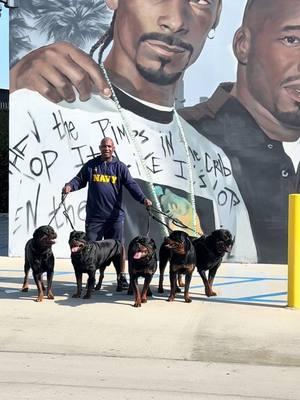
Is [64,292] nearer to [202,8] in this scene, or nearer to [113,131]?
[113,131]

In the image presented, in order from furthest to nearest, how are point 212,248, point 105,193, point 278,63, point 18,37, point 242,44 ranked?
point 18,37, point 242,44, point 278,63, point 105,193, point 212,248

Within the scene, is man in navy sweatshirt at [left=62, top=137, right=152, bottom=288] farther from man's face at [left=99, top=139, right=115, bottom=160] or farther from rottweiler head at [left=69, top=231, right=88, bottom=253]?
rottweiler head at [left=69, top=231, right=88, bottom=253]

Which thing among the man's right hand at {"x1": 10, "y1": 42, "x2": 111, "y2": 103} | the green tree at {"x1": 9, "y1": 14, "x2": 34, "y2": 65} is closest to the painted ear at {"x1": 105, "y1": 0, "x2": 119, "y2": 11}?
the man's right hand at {"x1": 10, "y1": 42, "x2": 111, "y2": 103}

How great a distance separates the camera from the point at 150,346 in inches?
213

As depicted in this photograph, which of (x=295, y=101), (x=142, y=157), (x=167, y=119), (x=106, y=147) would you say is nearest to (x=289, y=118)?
(x=295, y=101)

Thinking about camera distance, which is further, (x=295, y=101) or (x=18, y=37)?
(x=18, y=37)

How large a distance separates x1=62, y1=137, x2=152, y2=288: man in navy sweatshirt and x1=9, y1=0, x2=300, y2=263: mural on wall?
8.90 ft

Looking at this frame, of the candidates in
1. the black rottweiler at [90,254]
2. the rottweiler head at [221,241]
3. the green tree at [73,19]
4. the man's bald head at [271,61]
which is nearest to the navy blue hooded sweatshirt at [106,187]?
the black rottweiler at [90,254]

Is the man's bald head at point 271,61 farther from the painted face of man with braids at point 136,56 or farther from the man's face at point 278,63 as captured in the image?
the painted face of man with braids at point 136,56

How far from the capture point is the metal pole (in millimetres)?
6750

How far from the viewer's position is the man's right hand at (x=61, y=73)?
10312 millimetres

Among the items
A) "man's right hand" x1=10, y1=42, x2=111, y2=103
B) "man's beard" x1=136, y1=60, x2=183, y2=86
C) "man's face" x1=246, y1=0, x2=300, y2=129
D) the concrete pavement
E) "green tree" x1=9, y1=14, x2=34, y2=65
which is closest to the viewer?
the concrete pavement

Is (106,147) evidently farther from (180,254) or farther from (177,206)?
(177,206)

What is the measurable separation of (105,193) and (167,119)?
126 inches
